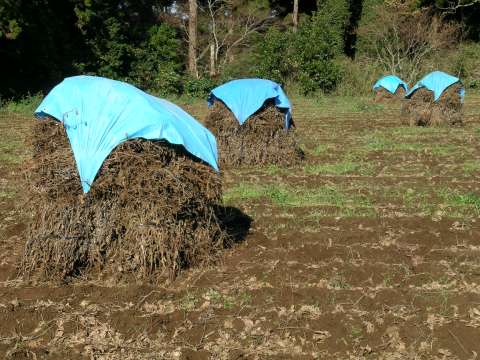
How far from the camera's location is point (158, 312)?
457 centimetres

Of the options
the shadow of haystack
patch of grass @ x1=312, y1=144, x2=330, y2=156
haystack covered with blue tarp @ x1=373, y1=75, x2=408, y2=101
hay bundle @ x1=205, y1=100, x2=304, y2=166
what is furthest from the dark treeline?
the shadow of haystack

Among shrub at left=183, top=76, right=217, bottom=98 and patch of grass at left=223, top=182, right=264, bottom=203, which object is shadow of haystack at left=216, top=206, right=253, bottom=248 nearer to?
patch of grass at left=223, top=182, right=264, bottom=203

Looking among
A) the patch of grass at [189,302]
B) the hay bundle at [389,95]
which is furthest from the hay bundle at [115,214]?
the hay bundle at [389,95]

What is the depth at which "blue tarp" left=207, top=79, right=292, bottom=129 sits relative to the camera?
32.6 feet

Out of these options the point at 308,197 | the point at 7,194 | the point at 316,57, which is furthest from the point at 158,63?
the point at 308,197

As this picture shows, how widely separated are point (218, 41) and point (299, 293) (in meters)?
28.8

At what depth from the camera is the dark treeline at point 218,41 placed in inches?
909

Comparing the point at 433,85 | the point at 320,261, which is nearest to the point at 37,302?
the point at 320,261

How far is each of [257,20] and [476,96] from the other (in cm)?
1338

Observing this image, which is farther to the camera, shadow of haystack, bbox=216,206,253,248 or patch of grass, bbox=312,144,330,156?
patch of grass, bbox=312,144,330,156

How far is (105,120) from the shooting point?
5047 millimetres

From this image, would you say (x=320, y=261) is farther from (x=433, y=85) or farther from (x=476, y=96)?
(x=476, y=96)

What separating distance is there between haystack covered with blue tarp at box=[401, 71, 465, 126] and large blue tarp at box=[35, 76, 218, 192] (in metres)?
11.4

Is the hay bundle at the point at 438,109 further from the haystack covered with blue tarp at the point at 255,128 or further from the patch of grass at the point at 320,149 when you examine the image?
the haystack covered with blue tarp at the point at 255,128
